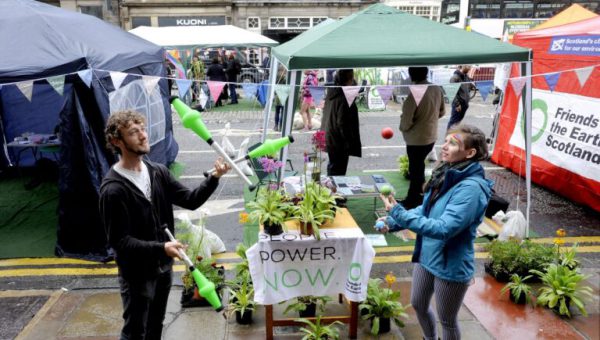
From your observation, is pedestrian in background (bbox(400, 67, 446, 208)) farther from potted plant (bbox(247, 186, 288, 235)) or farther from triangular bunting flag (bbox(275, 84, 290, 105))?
potted plant (bbox(247, 186, 288, 235))

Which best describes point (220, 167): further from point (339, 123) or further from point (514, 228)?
point (514, 228)

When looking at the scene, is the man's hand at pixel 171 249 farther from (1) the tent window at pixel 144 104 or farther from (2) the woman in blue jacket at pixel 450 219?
(1) the tent window at pixel 144 104

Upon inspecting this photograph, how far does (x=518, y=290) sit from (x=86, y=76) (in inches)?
202

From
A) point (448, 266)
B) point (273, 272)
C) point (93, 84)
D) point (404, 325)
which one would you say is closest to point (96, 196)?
point (93, 84)

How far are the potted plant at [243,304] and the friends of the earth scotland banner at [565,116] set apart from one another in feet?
15.7

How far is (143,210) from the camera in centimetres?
273

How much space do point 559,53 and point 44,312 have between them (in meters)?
7.98

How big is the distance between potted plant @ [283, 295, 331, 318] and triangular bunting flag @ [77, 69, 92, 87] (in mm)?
3401

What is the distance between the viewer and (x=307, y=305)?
390cm

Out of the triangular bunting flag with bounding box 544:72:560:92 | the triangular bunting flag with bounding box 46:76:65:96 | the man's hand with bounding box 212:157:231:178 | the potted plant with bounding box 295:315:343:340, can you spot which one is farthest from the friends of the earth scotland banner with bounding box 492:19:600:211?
the triangular bunting flag with bounding box 46:76:65:96

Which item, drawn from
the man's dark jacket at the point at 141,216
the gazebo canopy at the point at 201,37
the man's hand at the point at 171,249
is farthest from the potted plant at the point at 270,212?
the gazebo canopy at the point at 201,37

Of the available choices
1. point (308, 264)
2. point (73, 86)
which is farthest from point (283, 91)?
point (308, 264)

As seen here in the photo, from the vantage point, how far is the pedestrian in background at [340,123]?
6559 millimetres

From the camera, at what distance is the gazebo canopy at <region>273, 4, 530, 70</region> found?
5230 mm
